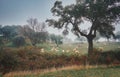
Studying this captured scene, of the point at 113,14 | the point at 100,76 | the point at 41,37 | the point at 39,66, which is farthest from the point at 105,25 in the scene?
the point at 41,37

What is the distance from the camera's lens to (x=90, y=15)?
34.8m

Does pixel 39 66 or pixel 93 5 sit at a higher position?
pixel 93 5

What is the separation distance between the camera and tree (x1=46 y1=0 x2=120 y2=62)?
34812mm

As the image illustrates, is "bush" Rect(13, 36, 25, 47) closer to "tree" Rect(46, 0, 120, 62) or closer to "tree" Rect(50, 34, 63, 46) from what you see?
"tree" Rect(50, 34, 63, 46)

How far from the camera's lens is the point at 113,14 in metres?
35.6

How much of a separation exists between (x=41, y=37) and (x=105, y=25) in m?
54.4

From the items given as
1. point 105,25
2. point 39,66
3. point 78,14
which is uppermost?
point 78,14

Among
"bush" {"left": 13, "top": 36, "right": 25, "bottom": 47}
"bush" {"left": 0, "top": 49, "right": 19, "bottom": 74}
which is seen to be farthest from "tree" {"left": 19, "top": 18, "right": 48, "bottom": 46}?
"bush" {"left": 0, "top": 49, "right": 19, "bottom": 74}

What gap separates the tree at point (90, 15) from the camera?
34812 mm

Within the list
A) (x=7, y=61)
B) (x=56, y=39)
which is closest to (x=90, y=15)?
(x=7, y=61)

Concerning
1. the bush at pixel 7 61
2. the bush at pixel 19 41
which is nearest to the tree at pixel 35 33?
the bush at pixel 19 41

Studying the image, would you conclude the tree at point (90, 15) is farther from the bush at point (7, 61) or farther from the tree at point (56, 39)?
the tree at point (56, 39)

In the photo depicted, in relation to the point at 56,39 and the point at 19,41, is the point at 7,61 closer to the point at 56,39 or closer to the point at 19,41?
the point at 19,41

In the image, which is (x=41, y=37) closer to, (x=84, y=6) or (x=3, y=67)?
(x=84, y=6)
